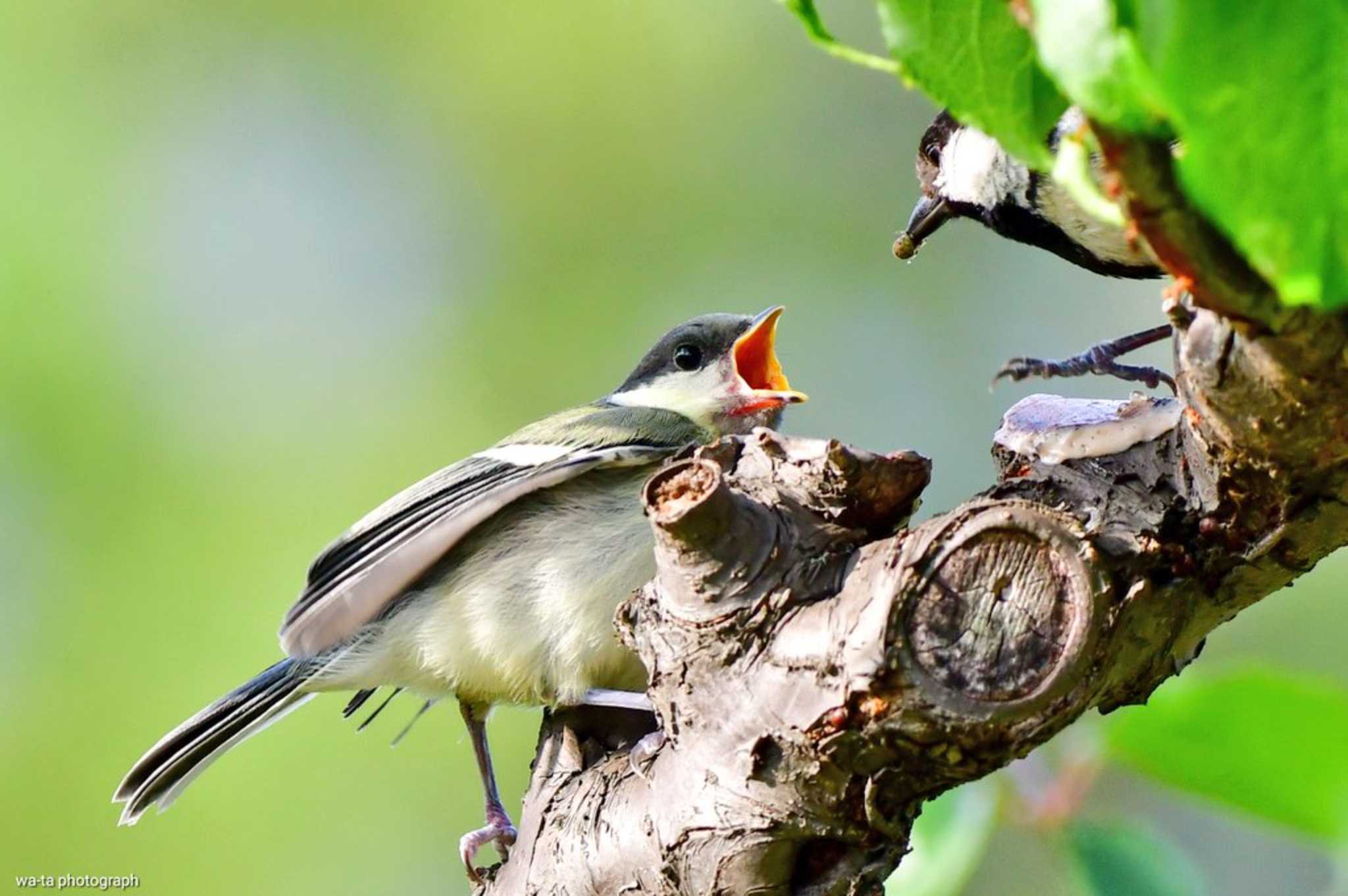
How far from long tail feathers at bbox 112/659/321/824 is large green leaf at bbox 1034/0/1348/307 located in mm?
2293

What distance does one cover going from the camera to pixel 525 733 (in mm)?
5289

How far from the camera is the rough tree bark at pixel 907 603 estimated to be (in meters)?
1.46

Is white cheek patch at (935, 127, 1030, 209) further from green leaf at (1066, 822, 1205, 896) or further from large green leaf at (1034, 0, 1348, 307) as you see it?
large green leaf at (1034, 0, 1348, 307)

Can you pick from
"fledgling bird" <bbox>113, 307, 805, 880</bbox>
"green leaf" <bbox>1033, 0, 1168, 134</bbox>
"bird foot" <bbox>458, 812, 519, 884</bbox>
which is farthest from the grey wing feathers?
"green leaf" <bbox>1033, 0, 1168, 134</bbox>

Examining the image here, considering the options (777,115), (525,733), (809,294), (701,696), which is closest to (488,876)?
(701,696)

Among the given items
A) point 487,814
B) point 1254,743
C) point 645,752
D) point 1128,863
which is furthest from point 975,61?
point 487,814

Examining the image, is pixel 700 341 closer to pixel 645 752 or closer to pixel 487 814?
pixel 487 814

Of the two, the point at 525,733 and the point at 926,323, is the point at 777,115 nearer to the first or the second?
the point at 926,323

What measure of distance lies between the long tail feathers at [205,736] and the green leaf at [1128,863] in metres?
1.48

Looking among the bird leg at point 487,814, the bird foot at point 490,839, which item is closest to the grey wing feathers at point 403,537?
the bird leg at point 487,814

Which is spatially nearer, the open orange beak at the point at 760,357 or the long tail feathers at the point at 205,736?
the long tail feathers at the point at 205,736

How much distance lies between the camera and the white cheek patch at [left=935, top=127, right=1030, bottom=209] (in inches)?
122

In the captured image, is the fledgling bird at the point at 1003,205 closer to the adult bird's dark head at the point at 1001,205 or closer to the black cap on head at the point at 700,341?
the adult bird's dark head at the point at 1001,205

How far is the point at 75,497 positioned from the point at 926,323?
3.86 m
